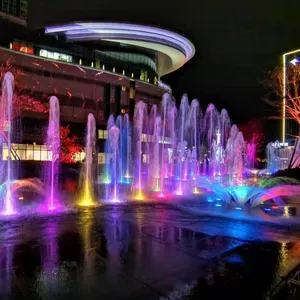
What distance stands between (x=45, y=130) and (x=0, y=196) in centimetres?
2986

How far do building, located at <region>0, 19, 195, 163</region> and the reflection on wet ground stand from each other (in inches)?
1022

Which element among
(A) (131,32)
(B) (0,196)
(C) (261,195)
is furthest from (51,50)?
(C) (261,195)

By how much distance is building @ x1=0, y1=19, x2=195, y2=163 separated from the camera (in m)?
40.1

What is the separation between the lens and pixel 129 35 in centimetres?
5966

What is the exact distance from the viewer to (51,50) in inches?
1834

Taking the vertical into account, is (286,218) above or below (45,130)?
below

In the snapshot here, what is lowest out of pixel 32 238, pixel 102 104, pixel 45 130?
pixel 32 238

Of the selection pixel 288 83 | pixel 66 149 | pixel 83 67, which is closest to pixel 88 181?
pixel 66 149

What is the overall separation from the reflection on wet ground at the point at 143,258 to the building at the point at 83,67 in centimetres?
2595

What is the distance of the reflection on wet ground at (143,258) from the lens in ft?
13.5

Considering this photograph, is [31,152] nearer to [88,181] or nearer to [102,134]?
[102,134]

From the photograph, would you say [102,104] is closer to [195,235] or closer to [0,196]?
[0,196]

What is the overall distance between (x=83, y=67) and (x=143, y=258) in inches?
1766

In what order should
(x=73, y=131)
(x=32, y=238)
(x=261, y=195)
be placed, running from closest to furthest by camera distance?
(x=32, y=238) < (x=261, y=195) < (x=73, y=131)
